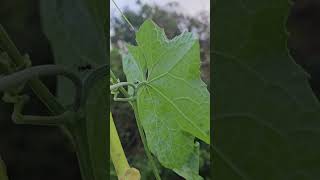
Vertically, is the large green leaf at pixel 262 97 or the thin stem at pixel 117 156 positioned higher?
the large green leaf at pixel 262 97

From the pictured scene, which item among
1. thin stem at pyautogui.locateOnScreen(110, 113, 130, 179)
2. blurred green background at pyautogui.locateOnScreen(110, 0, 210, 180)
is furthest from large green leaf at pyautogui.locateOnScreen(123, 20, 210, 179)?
blurred green background at pyautogui.locateOnScreen(110, 0, 210, 180)

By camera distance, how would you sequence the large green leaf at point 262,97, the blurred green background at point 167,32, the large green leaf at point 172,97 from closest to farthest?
the large green leaf at point 262,97
the large green leaf at point 172,97
the blurred green background at point 167,32

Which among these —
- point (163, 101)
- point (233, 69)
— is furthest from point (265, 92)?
point (163, 101)

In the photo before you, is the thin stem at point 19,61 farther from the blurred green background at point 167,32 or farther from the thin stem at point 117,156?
the blurred green background at point 167,32

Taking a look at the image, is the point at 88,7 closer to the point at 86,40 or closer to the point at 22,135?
the point at 86,40

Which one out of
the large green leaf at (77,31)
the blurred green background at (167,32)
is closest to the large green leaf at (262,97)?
the large green leaf at (77,31)

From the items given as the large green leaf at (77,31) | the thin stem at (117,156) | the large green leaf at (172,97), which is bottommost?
the thin stem at (117,156)
